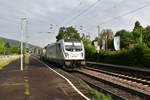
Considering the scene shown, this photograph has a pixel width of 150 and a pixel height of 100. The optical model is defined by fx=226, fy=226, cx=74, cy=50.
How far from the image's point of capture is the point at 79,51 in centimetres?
2281

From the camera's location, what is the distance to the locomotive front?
71.9 ft

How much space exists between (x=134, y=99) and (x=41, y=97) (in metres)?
3.79

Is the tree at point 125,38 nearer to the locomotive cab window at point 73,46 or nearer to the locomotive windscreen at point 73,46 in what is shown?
the locomotive windscreen at point 73,46

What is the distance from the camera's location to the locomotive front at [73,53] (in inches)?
863

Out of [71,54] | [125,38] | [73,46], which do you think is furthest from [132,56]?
[125,38]

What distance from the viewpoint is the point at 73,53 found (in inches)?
882

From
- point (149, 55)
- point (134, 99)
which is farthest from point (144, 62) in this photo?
point (134, 99)

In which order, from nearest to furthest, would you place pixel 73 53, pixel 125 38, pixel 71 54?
pixel 71 54, pixel 73 53, pixel 125 38

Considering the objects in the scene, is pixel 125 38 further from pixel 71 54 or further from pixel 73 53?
pixel 71 54

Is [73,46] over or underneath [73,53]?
over

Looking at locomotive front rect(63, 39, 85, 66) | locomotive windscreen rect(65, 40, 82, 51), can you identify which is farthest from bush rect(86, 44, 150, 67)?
locomotive windscreen rect(65, 40, 82, 51)

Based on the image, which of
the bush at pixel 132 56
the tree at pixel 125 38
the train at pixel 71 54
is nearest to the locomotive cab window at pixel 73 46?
the train at pixel 71 54

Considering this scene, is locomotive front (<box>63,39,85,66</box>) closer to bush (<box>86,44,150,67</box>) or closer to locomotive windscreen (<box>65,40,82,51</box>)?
locomotive windscreen (<box>65,40,82,51</box>)

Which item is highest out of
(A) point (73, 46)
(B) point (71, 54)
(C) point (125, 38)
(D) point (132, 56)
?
(C) point (125, 38)
